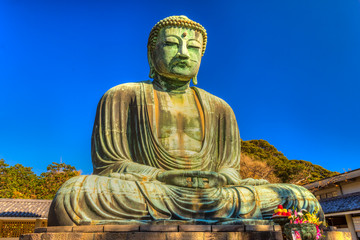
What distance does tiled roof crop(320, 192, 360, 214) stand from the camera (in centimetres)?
1591

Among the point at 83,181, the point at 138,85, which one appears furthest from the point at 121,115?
the point at 83,181

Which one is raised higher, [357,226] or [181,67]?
[181,67]

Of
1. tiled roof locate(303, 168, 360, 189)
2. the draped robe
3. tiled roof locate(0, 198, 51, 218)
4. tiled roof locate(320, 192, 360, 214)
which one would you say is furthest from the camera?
tiled roof locate(0, 198, 51, 218)

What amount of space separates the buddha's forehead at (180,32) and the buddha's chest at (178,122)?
1.21 m

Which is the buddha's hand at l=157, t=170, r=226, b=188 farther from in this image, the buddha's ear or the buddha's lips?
the buddha's ear

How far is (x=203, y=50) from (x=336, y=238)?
4762 millimetres

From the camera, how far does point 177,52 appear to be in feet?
21.0

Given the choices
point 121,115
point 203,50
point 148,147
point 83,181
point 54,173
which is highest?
point 54,173

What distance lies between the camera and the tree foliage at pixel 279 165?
2445cm

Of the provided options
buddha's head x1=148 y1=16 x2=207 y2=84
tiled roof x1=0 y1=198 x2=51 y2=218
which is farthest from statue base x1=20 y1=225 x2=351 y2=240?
tiled roof x1=0 y1=198 x2=51 y2=218

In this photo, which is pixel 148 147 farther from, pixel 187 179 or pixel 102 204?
pixel 102 204

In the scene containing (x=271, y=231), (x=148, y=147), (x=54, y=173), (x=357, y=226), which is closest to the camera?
(x=271, y=231)

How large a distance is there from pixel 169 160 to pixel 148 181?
885 millimetres

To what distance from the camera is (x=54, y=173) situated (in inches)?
1050
